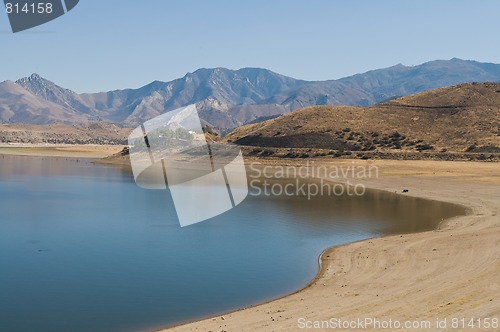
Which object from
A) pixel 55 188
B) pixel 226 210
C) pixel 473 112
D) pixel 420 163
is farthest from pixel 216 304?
pixel 473 112

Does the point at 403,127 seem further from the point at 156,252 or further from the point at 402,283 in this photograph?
the point at 402,283

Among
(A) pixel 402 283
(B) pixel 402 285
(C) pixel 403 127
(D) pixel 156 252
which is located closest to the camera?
(B) pixel 402 285

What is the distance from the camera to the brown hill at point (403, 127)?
115375 mm

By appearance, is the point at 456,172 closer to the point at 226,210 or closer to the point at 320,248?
the point at 226,210

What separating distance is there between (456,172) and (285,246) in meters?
53.3

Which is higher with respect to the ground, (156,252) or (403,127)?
(156,252)

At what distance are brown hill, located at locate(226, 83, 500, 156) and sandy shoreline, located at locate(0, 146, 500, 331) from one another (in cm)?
7285

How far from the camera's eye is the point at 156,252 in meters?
33.8

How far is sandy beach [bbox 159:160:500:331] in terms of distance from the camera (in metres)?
20.1

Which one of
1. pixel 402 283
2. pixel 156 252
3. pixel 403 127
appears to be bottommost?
pixel 403 127

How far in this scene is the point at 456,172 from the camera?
81.4 m

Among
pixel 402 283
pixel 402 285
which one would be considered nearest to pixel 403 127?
pixel 402 283

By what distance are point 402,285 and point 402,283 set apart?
0.39 m

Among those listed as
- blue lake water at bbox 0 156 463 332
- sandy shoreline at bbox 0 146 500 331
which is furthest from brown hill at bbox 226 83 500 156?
sandy shoreline at bbox 0 146 500 331
